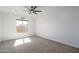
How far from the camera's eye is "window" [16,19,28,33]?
139 cm

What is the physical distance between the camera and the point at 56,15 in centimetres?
138

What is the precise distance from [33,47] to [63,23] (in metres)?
0.78

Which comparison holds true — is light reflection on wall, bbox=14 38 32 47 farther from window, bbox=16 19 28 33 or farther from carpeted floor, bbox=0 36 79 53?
window, bbox=16 19 28 33

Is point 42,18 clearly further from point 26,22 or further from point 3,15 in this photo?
point 3,15

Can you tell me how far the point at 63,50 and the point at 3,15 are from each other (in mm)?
1356

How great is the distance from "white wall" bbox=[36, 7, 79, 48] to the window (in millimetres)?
271

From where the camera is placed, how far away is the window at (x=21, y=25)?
139 cm

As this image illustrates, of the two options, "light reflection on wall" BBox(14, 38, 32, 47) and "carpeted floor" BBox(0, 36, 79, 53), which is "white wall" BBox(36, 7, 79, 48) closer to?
"carpeted floor" BBox(0, 36, 79, 53)

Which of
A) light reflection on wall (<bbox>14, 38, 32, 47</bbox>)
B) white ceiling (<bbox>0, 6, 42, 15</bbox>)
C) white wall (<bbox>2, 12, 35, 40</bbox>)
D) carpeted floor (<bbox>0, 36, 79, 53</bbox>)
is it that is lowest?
carpeted floor (<bbox>0, 36, 79, 53</bbox>)

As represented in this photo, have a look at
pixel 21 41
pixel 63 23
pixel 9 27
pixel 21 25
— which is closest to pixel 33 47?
pixel 21 41

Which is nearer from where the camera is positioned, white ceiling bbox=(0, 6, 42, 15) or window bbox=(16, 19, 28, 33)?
white ceiling bbox=(0, 6, 42, 15)

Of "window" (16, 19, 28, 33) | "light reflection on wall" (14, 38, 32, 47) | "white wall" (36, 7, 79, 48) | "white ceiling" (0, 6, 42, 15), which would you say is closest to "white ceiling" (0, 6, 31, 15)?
"white ceiling" (0, 6, 42, 15)

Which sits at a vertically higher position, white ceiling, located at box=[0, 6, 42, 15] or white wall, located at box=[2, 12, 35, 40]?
white ceiling, located at box=[0, 6, 42, 15]
